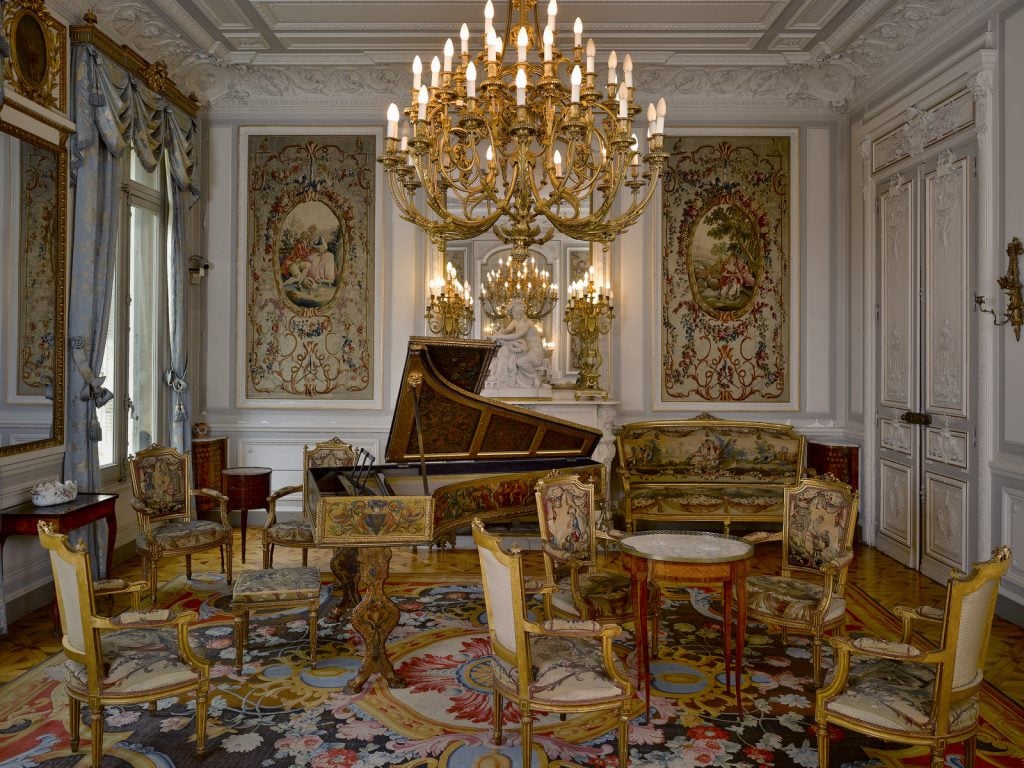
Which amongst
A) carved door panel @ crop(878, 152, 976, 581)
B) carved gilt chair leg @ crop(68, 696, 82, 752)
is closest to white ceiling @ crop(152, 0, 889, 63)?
carved door panel @ crop(878, 152, 976, 581)

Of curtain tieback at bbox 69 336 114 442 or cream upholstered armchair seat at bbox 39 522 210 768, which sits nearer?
cream upholstered armchair seat at bbox 39 522 210 768

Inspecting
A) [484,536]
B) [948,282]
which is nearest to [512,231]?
[484,536]

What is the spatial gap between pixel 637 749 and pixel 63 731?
7.94ft

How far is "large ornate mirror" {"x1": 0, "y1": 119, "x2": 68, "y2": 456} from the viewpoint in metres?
4.64

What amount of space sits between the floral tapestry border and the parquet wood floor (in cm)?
162

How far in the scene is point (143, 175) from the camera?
656 cm

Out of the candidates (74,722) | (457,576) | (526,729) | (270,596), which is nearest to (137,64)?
(270,596)

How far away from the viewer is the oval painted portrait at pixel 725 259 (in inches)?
294

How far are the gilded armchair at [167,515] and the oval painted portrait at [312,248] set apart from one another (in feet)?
8.15

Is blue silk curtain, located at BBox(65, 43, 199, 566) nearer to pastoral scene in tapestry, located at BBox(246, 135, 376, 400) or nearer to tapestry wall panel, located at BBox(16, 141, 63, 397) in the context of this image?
tapestry wall panel, located at BBox(16, 141, 63, 397)

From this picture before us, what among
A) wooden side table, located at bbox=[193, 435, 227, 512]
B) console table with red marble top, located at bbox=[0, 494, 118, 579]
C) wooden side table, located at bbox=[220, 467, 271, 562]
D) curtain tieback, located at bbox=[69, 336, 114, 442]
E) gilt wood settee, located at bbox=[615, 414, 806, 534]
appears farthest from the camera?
wooden side table, located at bbox=[193, 435, 227, 512]

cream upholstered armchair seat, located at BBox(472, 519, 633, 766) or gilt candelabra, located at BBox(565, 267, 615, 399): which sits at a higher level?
gilt candelabra, located at BBox(565, 267, 615, 399)

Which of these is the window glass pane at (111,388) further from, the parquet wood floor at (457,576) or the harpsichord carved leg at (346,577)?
the harpsichord carved leg at (346,577)

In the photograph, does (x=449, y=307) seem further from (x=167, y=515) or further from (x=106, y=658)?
(x=106, y=658)
